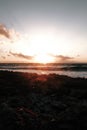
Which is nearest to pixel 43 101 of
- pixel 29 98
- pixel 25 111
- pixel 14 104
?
pixel 29 98

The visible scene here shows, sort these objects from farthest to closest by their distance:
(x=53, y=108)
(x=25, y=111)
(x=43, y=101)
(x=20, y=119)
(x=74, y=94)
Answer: (x=74, y=94), (x=43, y=101), (x=53, y=108), (x=25, y=111), (x=20, y=119)

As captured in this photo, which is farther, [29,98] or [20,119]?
[29,98]

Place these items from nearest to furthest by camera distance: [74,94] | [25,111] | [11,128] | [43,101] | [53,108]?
[11,128]
[25,111]
[53,108]
[43,101]
[74,94]

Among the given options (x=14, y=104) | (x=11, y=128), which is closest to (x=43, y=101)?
(x=14, y=104)

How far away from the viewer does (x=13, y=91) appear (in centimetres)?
1658

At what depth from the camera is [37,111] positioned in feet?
37.3

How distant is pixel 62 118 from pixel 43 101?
3.77m

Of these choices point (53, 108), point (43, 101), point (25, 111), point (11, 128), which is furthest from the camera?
point (43, 101)

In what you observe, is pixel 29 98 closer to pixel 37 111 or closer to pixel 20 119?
pixel 37 111

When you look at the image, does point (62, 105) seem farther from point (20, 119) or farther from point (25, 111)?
point (20, 119)

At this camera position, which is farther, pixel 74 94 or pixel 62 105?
pixel 74 94

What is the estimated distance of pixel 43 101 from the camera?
13.5 metres

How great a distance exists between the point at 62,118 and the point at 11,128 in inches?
91.5

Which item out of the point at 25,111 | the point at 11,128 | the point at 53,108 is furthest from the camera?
the point at 53,108
